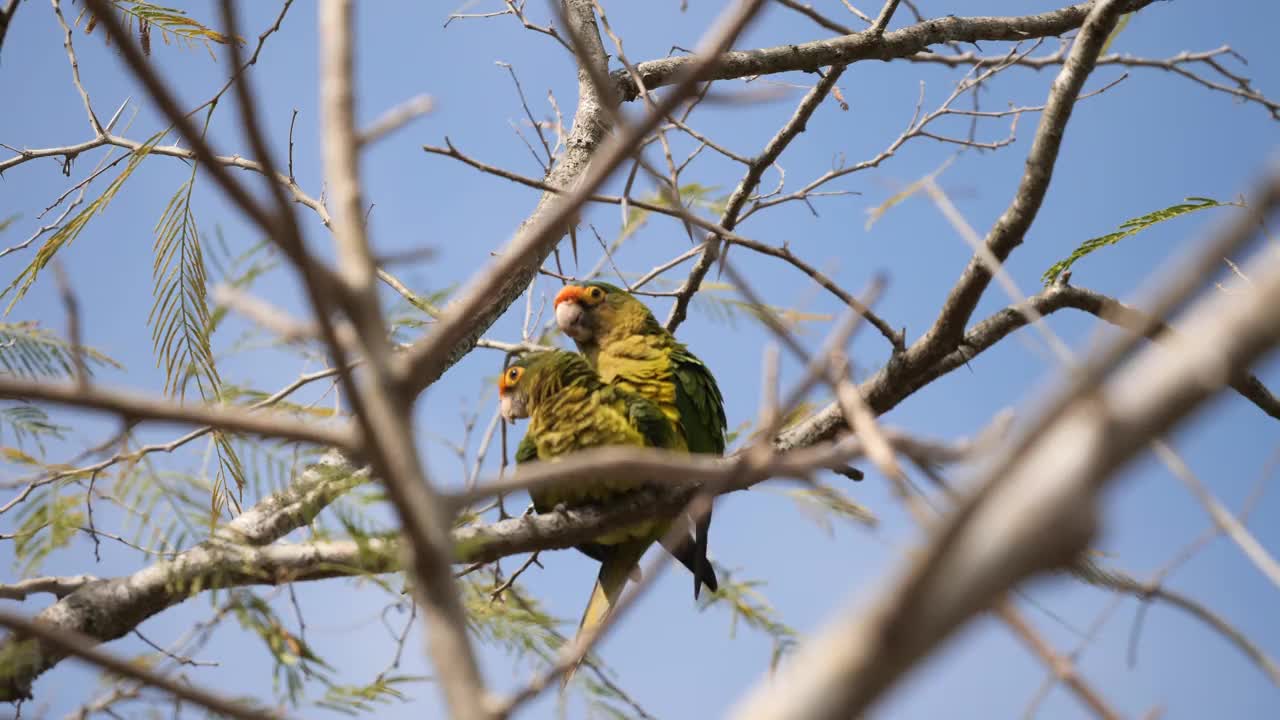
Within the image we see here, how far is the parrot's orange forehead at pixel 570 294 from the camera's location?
3413 millimetres

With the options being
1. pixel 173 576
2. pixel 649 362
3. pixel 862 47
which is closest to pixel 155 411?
pixel 173 576

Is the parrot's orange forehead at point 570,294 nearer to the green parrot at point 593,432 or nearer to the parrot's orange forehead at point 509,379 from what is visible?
the parrot's orange forehead at point 509,379

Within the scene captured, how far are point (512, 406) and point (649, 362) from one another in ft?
1.53

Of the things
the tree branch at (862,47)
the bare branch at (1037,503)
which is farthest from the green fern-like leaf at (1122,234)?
the bare branch at (1037,503)

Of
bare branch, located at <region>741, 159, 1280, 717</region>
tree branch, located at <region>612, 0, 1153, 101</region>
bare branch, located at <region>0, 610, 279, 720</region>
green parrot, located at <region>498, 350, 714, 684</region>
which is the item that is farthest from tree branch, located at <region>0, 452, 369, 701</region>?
tree branch, located at <region>612, 0, 1153, 101</region>

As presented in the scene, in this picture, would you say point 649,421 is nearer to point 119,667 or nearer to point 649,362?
point 649,362

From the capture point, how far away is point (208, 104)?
269 centimetres

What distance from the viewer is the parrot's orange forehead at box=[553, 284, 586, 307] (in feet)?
11.2

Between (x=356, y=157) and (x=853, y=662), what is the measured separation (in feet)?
1.73

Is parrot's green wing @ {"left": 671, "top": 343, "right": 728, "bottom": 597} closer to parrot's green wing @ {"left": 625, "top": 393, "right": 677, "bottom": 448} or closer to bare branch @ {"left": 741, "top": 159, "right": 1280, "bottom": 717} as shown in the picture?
parrot's green wing @ {"left": 625, "top": 393, "right": 677, "bottom": 448}

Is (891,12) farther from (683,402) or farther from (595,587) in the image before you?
(595,587)

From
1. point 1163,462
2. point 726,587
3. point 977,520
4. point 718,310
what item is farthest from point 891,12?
point 977,520

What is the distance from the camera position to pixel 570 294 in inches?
135

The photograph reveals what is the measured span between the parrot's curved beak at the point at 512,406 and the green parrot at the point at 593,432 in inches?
6.6
